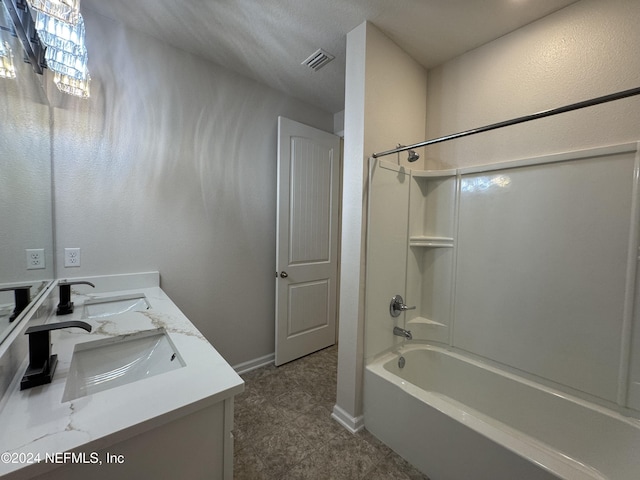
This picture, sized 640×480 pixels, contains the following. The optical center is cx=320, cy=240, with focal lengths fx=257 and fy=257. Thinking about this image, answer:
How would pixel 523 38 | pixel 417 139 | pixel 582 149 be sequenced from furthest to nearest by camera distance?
pixel 417 139 < pixel 523 38 < pixel 582 149

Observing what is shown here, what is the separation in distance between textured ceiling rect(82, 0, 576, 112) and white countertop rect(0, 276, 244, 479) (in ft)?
5.89

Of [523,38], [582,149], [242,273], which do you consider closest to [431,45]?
[523,38]

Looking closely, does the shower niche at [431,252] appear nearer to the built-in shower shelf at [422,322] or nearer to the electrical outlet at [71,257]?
the built-in shower shelf at [422,322]

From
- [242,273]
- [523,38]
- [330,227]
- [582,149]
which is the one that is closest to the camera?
[582,149]

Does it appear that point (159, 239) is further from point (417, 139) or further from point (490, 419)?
point (490, 419)

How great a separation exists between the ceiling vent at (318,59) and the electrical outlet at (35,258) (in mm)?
1975

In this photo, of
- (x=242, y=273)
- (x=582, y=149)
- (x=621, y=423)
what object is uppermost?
(x=582, y=149)

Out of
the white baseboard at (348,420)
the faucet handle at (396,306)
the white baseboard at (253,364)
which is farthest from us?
the white baseboard at (253,364)

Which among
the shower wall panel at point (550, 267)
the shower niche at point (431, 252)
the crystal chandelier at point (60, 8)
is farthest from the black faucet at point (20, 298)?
the shower wall panel at point (550, 267)

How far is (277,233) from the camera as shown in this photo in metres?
2.26

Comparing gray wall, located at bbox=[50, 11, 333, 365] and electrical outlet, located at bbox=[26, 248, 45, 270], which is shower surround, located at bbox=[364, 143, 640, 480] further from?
electrical outlet, located at bbox=[26, 248, 45, 270]

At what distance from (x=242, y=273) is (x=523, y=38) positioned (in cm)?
251

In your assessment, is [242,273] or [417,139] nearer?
[417,139]

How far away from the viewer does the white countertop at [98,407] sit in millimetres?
539
